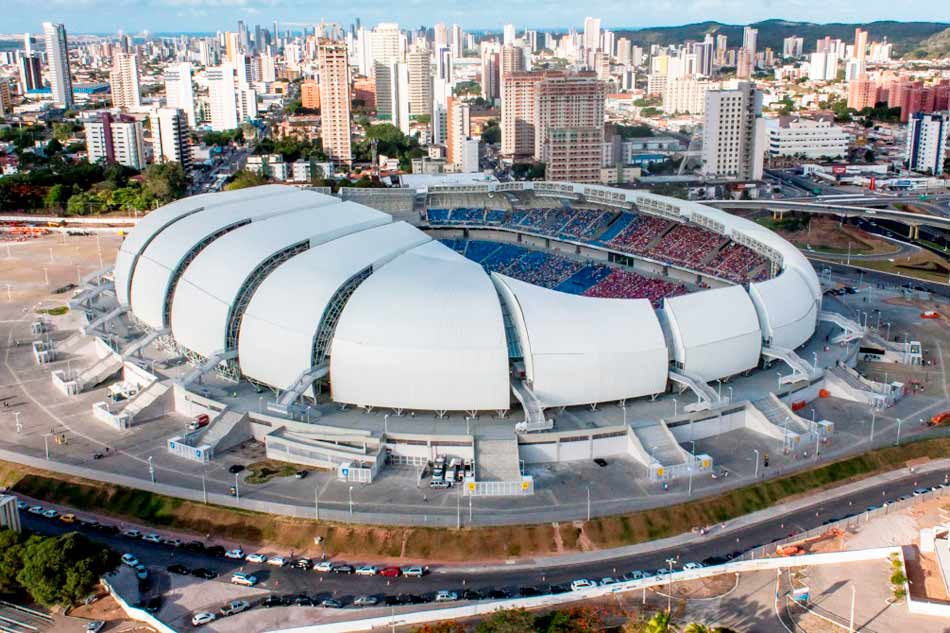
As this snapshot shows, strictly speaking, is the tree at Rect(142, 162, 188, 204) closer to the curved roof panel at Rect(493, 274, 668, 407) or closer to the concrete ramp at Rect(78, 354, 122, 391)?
the concrete ramp at Rect(78, 354, 122, 391)

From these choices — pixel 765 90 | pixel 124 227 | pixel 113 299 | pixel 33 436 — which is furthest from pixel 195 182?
pixel 765 90

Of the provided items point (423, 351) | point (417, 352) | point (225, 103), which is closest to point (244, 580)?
point (417, 352)

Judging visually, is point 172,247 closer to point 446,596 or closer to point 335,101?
point 446,596

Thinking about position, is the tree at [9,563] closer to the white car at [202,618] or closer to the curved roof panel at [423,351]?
the white car at [202,618]

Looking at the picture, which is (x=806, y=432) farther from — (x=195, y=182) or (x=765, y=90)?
(x=765, y=90)

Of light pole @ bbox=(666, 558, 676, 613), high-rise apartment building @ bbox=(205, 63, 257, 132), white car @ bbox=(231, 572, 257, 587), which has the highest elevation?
high-rise apartment building @ bbox=(205, 63, 257, 132)

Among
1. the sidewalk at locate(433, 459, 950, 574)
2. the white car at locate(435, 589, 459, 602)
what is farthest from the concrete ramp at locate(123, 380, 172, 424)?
the white car at locate(435, 589, 459, 602)
